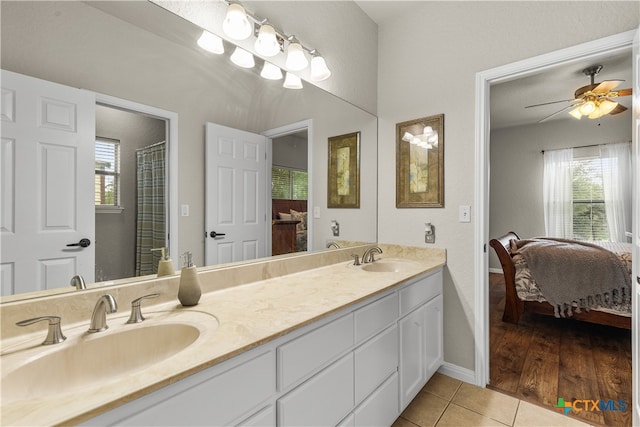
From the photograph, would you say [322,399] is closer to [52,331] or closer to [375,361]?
[375,361]

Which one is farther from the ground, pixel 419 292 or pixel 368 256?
pixel 368 256

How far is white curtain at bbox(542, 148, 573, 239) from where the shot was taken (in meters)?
5.15

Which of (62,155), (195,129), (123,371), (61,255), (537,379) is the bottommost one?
(537,379)

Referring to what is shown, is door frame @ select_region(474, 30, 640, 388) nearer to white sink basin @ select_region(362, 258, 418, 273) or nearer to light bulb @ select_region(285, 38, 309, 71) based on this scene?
white sink basin @ select_region(362, 258, 418, 273)

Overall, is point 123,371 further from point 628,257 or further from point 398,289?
point 628,257

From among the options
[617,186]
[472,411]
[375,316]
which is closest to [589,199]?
[617,186]

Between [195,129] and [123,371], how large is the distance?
0.94 metres

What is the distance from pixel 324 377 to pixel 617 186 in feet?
19.5

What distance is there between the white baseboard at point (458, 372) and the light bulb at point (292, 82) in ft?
6.99

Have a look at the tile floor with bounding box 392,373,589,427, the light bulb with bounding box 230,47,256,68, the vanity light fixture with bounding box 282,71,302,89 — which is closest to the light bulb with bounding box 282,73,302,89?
the vanity light fixture with bounding box 282,71,302,89

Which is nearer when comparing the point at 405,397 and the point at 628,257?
the point at 405,397

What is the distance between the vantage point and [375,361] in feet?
4.60

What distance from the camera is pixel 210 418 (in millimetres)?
774

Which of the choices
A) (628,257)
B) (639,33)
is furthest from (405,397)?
(628,257)
